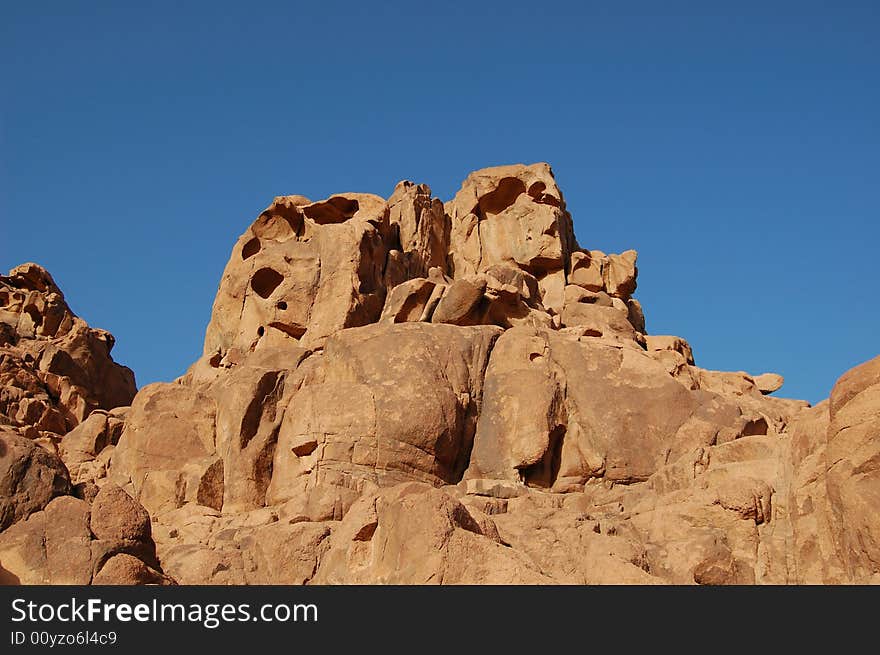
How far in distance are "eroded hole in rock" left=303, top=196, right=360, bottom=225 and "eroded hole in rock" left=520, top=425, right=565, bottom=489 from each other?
503 inches

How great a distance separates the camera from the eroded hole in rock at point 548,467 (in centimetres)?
2738

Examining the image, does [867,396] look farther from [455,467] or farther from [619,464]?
[455,467]

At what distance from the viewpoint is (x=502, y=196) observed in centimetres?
4253

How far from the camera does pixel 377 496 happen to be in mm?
20812

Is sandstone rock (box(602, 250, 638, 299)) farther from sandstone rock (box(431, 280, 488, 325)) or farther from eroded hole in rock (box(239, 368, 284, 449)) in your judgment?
eroded hole in rock (box(239, 368, 284, 449))

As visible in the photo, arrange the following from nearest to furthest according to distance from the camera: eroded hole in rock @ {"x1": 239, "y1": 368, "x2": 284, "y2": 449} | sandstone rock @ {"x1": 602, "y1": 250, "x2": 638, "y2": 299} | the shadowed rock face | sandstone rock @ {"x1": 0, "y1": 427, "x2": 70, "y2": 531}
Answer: sandstone rock @ {"x1": 0, "y1": 427, "x2": 70, "y2": 531}
the shadowed rock face
eroded hole in rock @ {"x1": 239, "y1": 368, "x2": 284, "y2": 449}
sandstone rock @ {"x1": 602, "y1": 250, "x2": 638, "y2": 299}

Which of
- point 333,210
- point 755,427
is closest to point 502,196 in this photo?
point 333,210

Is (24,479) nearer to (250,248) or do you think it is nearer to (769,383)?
(250,248)

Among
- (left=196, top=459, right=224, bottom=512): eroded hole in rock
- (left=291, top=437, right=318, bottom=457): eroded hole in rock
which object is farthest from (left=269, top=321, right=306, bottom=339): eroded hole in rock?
(left=291, top=437, right=318, bottom=457): eroded hole in rock

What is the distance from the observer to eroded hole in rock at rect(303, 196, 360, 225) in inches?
1492

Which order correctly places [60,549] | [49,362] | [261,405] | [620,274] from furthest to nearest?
[49,362] → [620,274] → [261,405] → [60,549]

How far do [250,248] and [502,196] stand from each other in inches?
382

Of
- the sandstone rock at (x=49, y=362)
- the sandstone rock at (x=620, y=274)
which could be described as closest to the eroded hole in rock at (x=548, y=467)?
the sandstone rock at (x=620, y=274)
